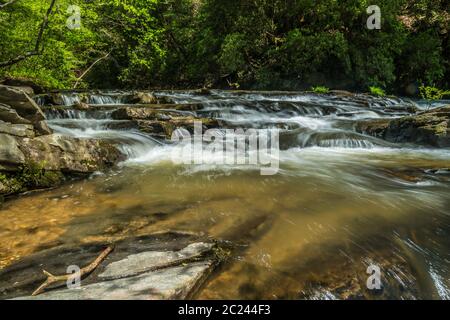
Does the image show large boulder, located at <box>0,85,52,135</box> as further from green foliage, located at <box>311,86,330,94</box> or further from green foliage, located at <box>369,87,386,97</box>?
green foliage, located at <box>369,87,386,97</box>

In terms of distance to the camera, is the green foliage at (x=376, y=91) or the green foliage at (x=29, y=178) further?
the green foliage at (x=376, y=91)

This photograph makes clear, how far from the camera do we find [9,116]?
4.56 meters

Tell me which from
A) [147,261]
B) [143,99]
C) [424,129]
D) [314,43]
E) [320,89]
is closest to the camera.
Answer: [147,261]

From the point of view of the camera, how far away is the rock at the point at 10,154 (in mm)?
4016

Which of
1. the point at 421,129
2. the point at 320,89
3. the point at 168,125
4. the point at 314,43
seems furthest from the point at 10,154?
the point at 314,43

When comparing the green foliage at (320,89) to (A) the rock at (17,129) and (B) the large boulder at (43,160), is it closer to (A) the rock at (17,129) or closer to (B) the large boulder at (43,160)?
(B) the large boulder at (43,160)

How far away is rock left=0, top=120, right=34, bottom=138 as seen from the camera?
4.33m

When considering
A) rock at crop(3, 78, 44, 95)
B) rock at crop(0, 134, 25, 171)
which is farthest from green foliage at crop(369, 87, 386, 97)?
rock at crop(0, 134, 25, 171)

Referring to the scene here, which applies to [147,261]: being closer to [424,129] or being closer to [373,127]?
[424,129]

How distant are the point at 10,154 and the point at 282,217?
138 inches

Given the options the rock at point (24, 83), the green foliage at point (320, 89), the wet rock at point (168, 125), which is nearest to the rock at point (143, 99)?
the rock at point (24, 83)

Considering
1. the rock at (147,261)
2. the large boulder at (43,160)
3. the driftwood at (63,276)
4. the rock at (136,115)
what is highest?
the rock at (136,115)

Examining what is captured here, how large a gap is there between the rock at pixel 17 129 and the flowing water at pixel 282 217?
3.45 feet
